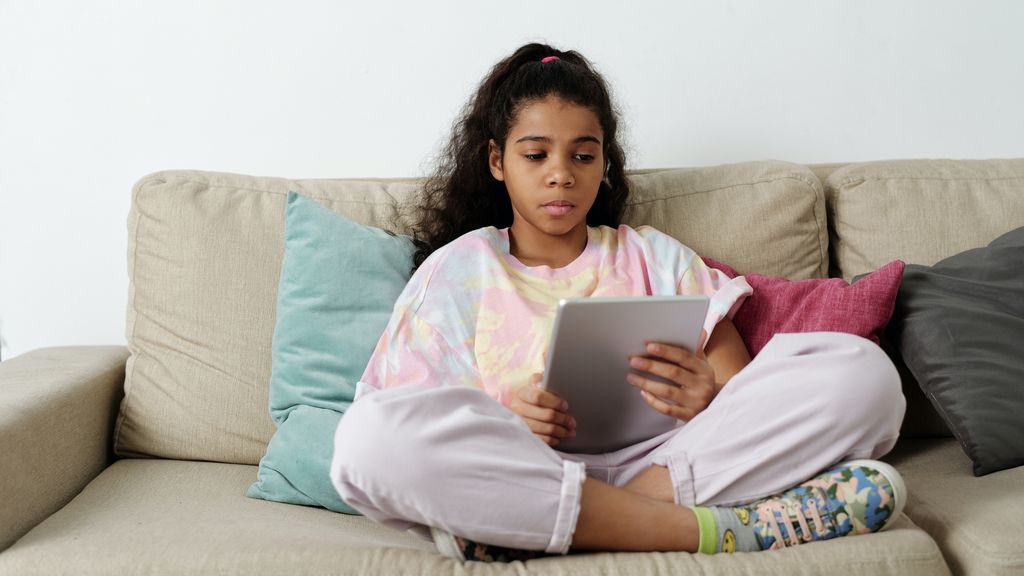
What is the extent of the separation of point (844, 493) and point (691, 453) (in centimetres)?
19

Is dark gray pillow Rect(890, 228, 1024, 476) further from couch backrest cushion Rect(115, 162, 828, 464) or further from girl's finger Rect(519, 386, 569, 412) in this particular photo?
girl's finger Rect(519, 386, 569, 412)

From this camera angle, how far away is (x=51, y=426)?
147 cm

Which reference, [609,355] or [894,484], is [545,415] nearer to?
[609,355]

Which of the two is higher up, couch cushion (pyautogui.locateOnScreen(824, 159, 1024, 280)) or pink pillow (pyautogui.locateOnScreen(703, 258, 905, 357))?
couch cushion (pyautogui.locateOnScreen(824, 159, 1024, 280))

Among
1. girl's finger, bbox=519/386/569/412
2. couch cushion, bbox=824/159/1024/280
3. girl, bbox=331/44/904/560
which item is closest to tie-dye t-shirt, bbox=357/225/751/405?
girl, bbox=331/44/904/560

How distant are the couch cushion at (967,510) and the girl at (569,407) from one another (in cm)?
11

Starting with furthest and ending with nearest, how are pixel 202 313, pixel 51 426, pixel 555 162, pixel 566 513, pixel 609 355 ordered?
pixel 202 313 < pixel 555 162 < pixel 51 426 < pixel 609 355 < pixel 566 513

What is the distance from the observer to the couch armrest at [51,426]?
53.5 inches

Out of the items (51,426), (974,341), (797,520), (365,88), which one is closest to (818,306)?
(974,341)

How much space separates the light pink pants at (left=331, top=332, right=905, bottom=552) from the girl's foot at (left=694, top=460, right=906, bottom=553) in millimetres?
41

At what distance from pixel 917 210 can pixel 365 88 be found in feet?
3.61

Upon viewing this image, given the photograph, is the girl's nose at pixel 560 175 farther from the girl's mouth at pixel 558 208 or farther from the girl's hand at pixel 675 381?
the girl's hand at pixel 675 381

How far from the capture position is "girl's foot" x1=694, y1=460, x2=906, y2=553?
1.20 meters

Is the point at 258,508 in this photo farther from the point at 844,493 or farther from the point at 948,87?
the point at 948,87
